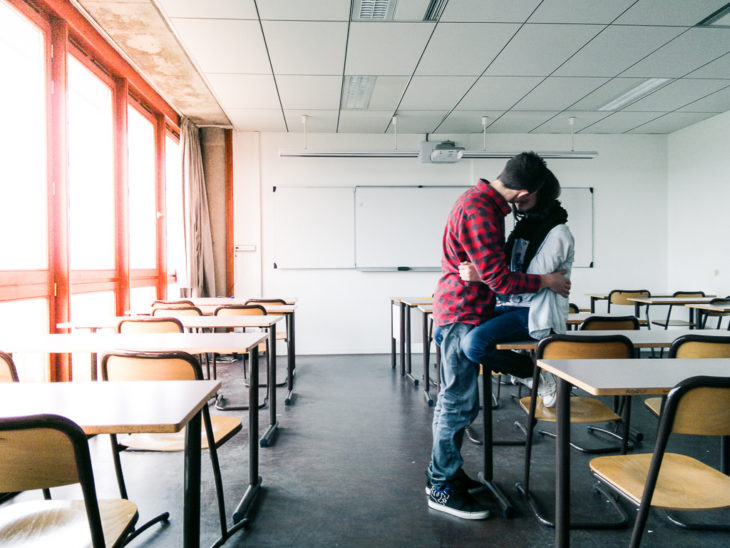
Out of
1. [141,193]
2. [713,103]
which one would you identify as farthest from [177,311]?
[713,103]

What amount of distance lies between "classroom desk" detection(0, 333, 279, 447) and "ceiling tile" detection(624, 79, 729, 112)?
4621 millimetres

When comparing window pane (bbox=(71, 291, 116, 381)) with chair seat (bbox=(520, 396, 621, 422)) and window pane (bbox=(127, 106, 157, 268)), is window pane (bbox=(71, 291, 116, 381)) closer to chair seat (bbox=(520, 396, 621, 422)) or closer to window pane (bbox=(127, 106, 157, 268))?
window pane (bbox=(127, 106, 157, 268))

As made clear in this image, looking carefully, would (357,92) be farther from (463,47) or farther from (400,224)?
(400,224)

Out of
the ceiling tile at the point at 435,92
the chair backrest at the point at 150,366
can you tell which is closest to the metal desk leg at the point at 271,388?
the chair backrest at the point at 150,366

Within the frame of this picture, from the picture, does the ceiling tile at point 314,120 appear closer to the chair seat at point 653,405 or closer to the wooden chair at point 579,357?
the wooden chair at point 579,357

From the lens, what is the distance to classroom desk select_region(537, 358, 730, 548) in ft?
3.79

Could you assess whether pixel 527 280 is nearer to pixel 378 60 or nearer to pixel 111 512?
pixel 111 512

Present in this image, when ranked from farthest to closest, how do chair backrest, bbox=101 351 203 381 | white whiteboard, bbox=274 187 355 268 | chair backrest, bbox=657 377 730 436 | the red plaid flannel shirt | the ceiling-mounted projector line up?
white whiteboard, bbox=274 187 355 268, the ceiling-mounted projector, the red plaid flannel shirt, chair backrest, bbox=101 351 203 381, chair backrest, bbox=657 377 730 436

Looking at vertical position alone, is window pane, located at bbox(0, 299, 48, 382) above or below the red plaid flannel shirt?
below

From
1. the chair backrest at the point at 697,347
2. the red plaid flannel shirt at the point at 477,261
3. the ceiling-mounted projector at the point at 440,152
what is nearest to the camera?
the red plaid flannel shirt at the point at 477,261

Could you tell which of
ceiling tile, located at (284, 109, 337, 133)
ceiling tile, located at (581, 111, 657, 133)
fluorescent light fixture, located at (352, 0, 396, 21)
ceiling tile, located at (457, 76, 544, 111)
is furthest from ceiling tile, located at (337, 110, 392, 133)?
ceiling tile, located at (581, 111, 657, 133)

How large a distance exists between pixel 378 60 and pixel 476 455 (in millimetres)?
3073

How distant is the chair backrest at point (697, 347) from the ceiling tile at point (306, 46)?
2.84 m

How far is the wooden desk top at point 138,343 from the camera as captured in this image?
73.1 inches
